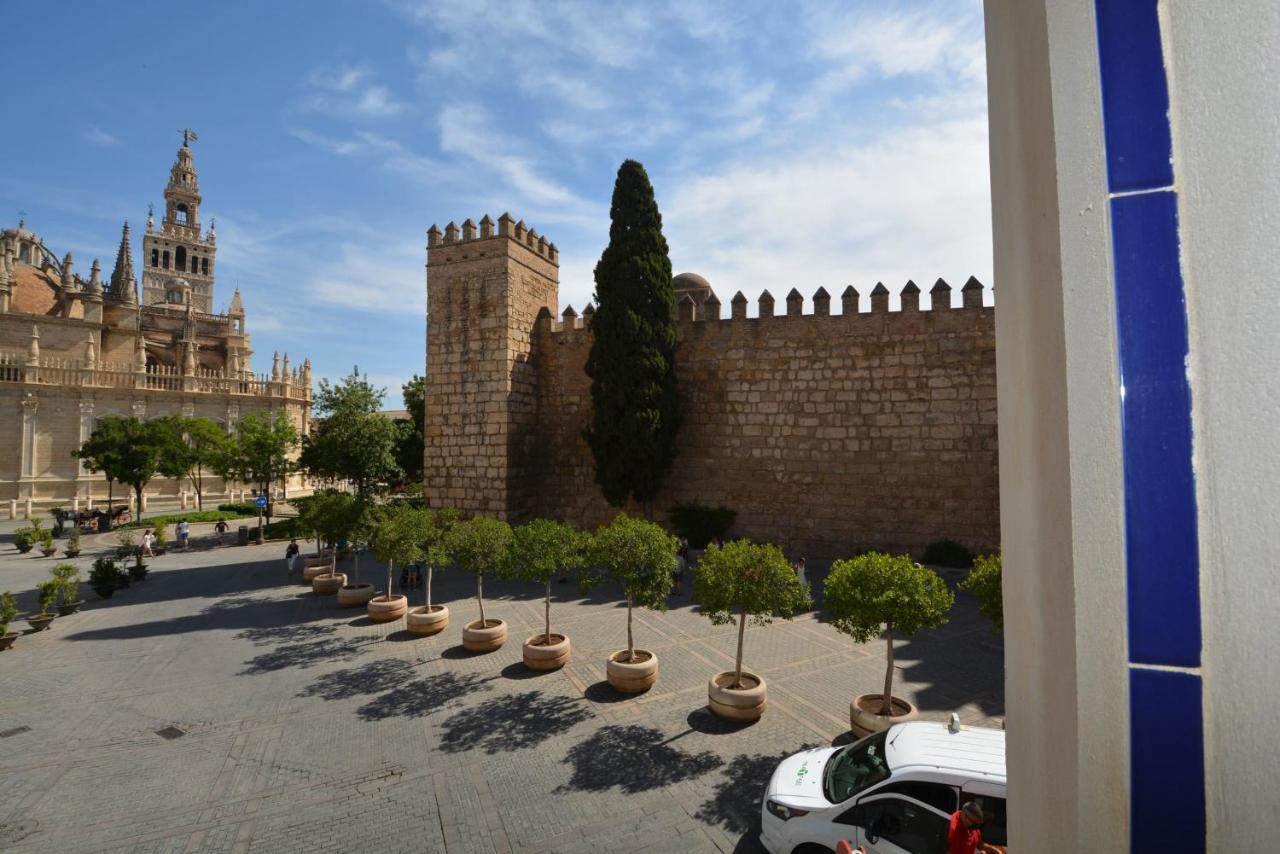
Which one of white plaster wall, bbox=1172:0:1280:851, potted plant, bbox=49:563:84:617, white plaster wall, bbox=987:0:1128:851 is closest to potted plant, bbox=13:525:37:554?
potted plant, bbox=49:563:84:617

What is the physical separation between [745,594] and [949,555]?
9437 mm

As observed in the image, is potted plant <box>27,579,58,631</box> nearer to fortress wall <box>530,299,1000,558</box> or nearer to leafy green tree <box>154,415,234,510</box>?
fortress wall <box>530,299,1000,558</box>

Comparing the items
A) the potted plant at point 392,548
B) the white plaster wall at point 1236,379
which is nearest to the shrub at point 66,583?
the potted plant at point 392,548

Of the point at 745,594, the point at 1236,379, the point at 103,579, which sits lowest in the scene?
the point at 103,579

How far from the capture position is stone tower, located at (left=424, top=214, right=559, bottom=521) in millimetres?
17234

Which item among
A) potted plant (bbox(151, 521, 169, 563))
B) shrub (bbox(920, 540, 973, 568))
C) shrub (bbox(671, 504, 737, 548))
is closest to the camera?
shrub (bbox(920, 540, 973, 568))

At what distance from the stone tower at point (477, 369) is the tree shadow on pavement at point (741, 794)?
11.8 metres

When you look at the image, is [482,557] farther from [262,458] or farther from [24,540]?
[24,540]

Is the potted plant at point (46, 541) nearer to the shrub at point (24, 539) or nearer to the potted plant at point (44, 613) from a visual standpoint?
the shrub at point (24, 539)

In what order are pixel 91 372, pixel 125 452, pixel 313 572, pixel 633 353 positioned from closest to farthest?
pixel 313 572 < pixel 633 353 < pixel 125 452 < pixel 91 372

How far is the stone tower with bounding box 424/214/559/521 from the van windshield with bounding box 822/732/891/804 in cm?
1314

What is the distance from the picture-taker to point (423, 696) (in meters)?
8.55

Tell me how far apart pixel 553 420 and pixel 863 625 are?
533 inches

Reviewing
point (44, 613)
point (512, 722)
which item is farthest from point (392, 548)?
point (44, 613)
